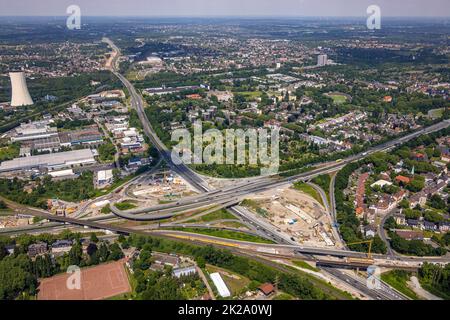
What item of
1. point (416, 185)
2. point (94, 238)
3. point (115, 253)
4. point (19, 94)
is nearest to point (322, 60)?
point (416, 185)

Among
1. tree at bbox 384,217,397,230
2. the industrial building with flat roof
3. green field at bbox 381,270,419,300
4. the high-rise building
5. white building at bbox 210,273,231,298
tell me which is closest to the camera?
white building at bbox 210,273,231,298

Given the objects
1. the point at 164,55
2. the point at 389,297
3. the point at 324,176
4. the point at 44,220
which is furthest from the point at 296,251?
the point at 164,55

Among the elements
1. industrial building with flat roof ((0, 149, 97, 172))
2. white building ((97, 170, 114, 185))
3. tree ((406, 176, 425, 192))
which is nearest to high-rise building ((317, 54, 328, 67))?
tree ((406, 176, 425, 192))

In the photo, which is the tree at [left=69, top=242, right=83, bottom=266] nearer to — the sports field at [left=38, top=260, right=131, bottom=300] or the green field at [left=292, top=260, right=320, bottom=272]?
the sports field at [left=38, top=260, right=131, bottom=300]

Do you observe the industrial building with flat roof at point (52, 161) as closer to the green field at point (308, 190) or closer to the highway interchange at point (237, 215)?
the highway interchange at point (237, 215)
